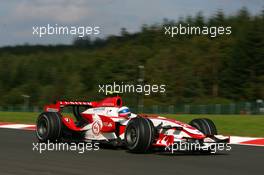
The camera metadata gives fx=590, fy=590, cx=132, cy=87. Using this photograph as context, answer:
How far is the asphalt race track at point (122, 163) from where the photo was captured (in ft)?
27.1

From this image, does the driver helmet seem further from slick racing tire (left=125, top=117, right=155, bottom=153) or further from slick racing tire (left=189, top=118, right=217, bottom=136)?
slick racing tire (left=189, top=118, right=217, bottom=136)

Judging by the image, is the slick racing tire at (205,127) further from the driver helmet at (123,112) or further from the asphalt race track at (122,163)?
the driver helmet at (123,112)

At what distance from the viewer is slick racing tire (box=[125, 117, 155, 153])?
→ 1036cm

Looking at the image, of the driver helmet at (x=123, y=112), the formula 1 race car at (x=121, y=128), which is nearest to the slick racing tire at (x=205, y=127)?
the formula 1 race car at (x=121, y=128)

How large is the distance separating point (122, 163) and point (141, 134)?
4.17 feet

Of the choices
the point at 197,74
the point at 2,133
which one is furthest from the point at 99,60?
the point at 2,133

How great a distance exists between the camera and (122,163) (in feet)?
30.1

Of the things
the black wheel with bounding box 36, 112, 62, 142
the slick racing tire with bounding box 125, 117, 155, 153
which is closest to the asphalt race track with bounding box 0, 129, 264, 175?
the slick racing tire with bounding box 125, 117, 155, 153

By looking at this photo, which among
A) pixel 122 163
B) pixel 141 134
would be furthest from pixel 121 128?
pixel 122 163

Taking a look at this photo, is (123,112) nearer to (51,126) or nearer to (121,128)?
(121,128)

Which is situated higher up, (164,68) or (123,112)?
(164,68)

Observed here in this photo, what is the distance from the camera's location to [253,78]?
Result: 7688cm

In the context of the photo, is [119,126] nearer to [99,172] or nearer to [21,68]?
[99,172]

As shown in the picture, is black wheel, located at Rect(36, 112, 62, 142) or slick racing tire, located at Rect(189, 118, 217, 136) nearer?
slick racing tire, located at Rect(189, 118, 217, 136)
